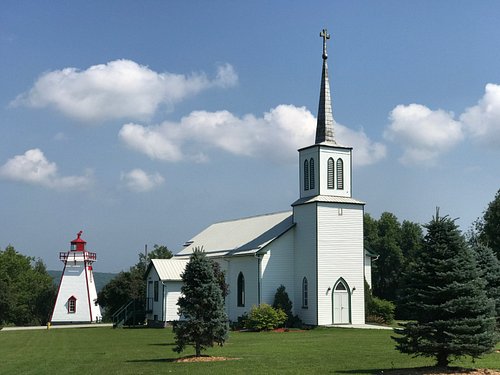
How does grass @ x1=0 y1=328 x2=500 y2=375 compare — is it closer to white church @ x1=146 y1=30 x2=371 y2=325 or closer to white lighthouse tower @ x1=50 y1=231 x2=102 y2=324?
white church @ x1=146 y1=30 x2=371 y2=325

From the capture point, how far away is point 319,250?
40062 mm

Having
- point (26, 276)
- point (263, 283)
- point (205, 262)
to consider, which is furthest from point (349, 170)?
point (26, 276)

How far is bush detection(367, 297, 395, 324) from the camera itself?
4325 cm

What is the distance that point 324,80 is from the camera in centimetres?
4316

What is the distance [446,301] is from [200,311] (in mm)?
8786

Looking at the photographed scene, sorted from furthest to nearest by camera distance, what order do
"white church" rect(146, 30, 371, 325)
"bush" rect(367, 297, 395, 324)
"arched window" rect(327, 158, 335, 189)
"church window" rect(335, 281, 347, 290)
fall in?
1. "bush" rect(367, 297, 395, 324)
2. "arched window" rect(327, 158, 335, 189)
3. "church window" rect(335, 281, 347, 290)
4. "white church" rect(146, 30, 371, 325)

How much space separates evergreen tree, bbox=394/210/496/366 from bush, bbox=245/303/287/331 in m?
21.9

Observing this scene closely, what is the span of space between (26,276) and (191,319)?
68281 millimetres

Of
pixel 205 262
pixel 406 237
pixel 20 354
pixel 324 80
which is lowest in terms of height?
pixel 20 354

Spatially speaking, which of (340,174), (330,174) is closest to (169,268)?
(330,174)

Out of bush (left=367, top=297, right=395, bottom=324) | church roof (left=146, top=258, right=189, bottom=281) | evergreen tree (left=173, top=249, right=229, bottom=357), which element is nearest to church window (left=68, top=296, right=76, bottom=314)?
church roof (left=146, top=258, right=189, bottom=281)

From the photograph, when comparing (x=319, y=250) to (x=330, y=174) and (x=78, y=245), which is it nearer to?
(x=330, y=174)

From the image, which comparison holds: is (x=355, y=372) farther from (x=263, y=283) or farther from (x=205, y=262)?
(x=263, y=283)

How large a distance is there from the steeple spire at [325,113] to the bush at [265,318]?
11111 mm
